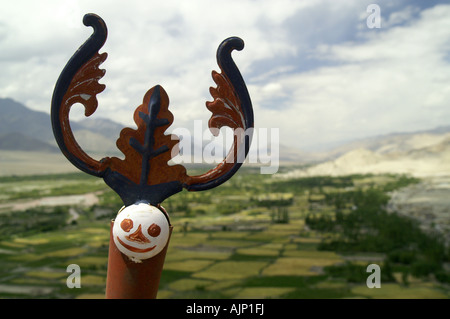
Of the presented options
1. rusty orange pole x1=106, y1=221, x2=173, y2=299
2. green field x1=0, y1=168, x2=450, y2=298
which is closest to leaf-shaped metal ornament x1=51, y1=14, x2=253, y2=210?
rusty orange pole x1=106, y1=221, x2=173, y2=299

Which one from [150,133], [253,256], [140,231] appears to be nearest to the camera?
[140,231]

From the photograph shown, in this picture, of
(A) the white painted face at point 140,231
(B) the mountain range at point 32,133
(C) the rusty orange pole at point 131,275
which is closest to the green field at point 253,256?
(C) the rusty orange pole at point 131,275

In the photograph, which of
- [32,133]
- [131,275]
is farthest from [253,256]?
[32,133]

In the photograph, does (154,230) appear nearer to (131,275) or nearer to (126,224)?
(126,224)

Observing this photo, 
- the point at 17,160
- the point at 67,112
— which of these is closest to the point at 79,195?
the point at 67,112

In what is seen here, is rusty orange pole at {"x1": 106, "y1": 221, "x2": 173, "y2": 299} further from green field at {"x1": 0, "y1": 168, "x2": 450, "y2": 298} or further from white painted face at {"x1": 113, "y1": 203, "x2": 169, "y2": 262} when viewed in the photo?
green field at {"x1": 0, "y1": 168, "x2": 450, "y2": 298}

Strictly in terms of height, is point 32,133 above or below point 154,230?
above

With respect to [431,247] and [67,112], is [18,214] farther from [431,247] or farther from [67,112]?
[67,112]

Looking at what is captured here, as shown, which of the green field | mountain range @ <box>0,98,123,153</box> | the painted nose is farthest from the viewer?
mountain range @ <box>0,98,123,153</box>
